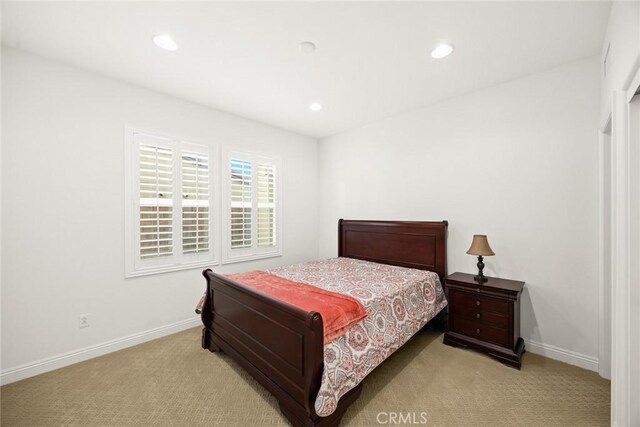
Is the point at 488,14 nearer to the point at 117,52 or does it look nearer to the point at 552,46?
the point at 552,46

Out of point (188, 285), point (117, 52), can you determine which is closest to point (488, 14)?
point (117, 52)

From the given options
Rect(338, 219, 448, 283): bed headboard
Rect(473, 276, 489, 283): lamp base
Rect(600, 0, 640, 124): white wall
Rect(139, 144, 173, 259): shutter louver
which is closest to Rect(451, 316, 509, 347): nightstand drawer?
Rect(473, 276, 489, 283): lamp base

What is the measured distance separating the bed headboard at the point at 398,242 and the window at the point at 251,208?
3.53 ft

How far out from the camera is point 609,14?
71.9 inches

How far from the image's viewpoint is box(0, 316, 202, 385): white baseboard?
7.10 feet

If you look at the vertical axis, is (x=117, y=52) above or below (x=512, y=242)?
above

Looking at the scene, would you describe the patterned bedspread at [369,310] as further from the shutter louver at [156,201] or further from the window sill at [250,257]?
the shutter louver at [156,201]

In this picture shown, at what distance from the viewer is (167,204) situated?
3000 millimetres

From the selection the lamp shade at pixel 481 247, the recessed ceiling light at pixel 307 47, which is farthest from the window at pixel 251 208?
the lamp shade at pixel 481 247

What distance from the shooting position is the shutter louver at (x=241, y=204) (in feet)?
11.8

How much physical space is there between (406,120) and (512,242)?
191 cm

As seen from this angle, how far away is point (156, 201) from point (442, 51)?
10.2 feet

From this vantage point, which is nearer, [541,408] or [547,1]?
[547,1]

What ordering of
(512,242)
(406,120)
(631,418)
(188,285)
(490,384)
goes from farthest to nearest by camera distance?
(406,120) < (188,285) < (512,242) < (490,384) < (631,418)
